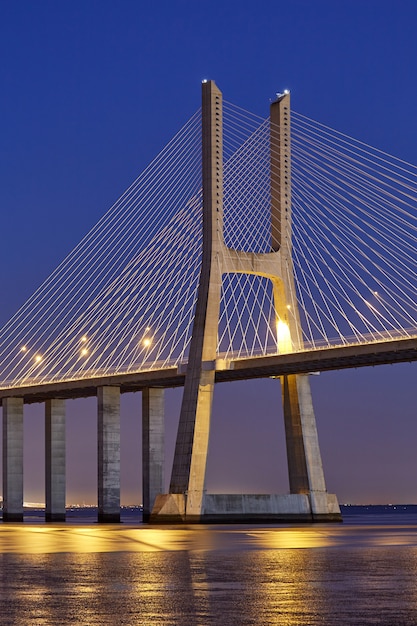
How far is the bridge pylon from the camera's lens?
66.9 metres

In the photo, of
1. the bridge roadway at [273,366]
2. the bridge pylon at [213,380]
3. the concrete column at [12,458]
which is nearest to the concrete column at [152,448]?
the bridge roadway at [273,366]

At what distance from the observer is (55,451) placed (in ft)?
309

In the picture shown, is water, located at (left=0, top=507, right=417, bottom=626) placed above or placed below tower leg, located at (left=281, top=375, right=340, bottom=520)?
below

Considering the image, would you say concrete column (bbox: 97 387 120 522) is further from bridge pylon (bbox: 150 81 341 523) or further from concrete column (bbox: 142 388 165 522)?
bridge pylon (bbox: 150 81 341 523)

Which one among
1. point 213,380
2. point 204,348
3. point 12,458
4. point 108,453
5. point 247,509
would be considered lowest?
point 247,509

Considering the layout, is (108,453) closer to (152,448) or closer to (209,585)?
(152,448)

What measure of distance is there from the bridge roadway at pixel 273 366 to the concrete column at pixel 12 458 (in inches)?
360

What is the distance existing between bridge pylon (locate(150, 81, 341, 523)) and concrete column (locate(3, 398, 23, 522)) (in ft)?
92.8

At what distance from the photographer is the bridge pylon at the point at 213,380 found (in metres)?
66.9

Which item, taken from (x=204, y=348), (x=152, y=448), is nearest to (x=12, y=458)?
(x=152, y=448)

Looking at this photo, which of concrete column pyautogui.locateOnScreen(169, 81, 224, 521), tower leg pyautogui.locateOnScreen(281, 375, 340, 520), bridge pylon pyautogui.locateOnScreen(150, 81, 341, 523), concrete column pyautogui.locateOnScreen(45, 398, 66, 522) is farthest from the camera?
concrete column pyautogui.locateOnScreen(45, 398, 66, 522)

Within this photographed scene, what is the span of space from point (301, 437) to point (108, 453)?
18.0 metres

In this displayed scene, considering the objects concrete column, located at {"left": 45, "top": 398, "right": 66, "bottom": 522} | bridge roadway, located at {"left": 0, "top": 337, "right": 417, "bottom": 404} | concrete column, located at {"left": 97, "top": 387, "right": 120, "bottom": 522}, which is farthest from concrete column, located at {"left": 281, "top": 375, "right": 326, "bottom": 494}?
concrete column, located at {"left": 45, "top": 398, "right": 66, "bottom": 522}

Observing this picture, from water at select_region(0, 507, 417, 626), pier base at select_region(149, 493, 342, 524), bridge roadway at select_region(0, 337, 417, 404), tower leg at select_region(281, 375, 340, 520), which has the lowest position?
water at select_region(0, 507, 417, 626)
